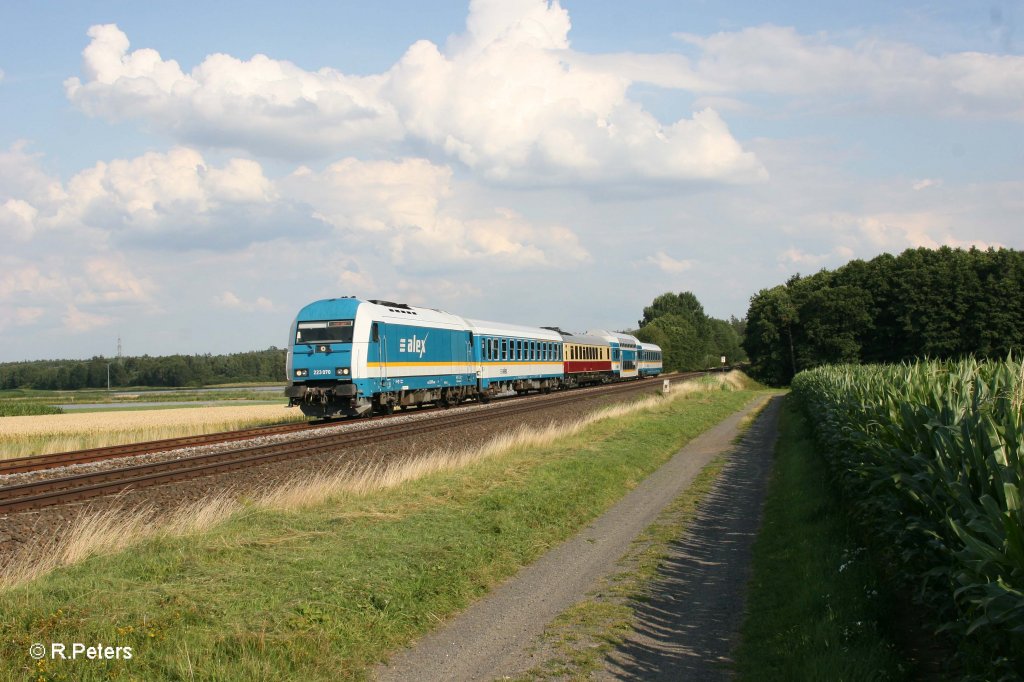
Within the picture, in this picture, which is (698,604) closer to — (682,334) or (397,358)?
(397,358)

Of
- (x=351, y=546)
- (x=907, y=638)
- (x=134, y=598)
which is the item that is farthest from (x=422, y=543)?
(x=907, y=638)

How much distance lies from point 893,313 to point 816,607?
6759 cm

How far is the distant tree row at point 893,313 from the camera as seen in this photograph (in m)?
54.4

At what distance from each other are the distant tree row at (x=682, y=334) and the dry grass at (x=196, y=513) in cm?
10198

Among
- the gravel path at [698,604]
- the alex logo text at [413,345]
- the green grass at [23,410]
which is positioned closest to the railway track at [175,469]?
the alex logo text at [413,345]

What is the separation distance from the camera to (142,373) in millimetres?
156250

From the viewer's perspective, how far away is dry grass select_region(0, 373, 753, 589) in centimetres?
962

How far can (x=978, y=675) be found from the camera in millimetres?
4918

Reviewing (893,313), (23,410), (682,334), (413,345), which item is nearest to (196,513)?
(413,345)

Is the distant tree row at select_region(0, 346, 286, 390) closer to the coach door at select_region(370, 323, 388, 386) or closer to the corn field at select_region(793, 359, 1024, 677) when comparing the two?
the coach door at select_region(370, 323, 388, 386)

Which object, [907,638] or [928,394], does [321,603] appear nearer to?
[907,638]

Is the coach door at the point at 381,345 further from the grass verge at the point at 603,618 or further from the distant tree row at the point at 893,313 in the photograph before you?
the distant tree row at the point at 893,313

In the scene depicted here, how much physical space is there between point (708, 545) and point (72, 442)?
2207 cm

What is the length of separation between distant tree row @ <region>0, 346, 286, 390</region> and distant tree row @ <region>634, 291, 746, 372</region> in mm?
68804
